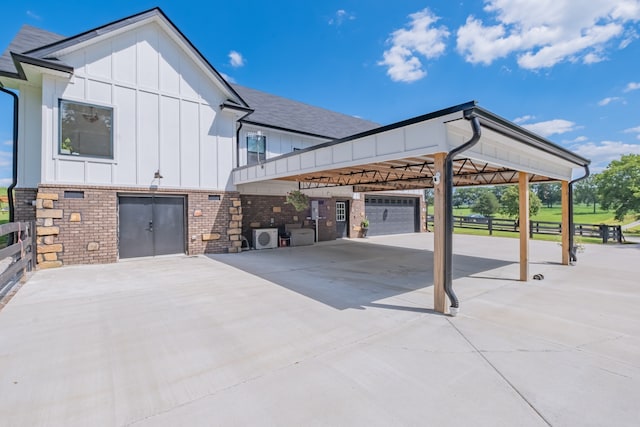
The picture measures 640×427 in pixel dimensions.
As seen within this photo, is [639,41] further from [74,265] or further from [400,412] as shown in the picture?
[74,265]

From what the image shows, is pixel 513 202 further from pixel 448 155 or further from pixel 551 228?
pixel 448 155

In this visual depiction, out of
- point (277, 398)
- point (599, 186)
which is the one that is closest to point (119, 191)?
point (277, 398)

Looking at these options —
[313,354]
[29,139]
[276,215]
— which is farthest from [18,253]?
[276,215]

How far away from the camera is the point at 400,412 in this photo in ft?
8.12

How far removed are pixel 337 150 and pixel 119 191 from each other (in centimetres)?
726

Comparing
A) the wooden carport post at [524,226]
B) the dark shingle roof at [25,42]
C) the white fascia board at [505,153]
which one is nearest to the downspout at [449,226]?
the white fascia board at [505,153]

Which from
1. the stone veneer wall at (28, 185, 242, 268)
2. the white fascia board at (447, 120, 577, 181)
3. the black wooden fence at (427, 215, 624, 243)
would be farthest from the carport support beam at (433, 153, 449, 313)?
the black wooden fence at (427, 215, 624, 243)

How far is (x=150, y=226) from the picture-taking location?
1006 cm

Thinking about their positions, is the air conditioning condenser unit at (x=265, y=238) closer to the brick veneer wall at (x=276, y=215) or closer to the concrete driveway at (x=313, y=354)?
the brick veneer wall at (x=276, y=215)

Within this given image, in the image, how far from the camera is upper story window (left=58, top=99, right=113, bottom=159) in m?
8.55

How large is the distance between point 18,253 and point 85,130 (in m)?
3.98

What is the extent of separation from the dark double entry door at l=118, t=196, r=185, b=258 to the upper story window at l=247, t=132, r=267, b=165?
3559 mm

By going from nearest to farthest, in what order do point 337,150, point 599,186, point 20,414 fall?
1. point 20,414
2. point 337,150
3. point 599,186

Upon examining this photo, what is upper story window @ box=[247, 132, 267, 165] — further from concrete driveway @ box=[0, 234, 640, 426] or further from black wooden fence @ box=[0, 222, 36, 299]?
black wooden fence @ box=[0, 222, 36, 299]
